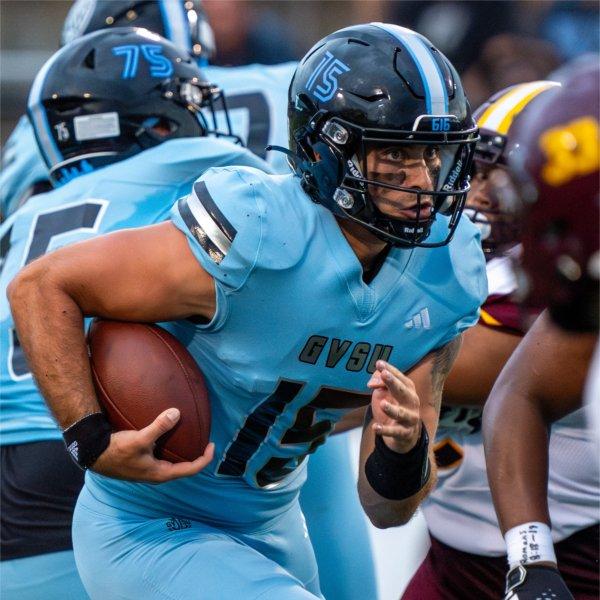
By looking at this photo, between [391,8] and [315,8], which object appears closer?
[391,8]

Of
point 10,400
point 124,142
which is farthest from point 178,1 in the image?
point 10,400

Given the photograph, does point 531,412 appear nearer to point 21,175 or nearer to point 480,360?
point 480,360

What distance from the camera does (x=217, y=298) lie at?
2.70m

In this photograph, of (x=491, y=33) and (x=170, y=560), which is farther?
(x=491, y=33)

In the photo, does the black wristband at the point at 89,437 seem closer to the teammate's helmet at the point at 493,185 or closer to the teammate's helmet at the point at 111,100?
the teammate's helmet at the point at 493,185

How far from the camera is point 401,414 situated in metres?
2.53

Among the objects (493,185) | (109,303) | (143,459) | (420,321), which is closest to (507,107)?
(493,185)

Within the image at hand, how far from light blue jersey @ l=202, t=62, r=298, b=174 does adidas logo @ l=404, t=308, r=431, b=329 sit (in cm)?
217

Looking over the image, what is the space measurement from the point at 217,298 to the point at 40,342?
40cm

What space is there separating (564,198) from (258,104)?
3408mm

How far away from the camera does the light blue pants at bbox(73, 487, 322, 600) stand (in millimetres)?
2646

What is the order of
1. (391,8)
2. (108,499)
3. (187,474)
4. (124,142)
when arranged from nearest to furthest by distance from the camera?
(187,474), (108,499), (124,142), (391,8)

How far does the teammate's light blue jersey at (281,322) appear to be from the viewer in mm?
2697

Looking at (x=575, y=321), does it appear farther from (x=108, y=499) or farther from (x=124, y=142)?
(x=124, y=142)
